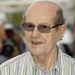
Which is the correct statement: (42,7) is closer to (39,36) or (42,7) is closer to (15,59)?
(39,36)

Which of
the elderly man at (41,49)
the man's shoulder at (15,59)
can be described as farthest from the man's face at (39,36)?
the man's shoulder at (15,59)

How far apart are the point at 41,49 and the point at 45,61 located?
0.52 feet

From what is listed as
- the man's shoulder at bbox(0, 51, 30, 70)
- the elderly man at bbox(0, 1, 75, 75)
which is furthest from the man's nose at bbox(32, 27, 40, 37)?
the man's shoulder at bbox(0, 51, 30, 70)

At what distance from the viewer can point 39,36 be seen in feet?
10.6

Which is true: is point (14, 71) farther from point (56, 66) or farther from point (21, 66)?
point (56, 66)

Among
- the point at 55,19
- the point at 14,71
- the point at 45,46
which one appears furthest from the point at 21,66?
the point at 55,19

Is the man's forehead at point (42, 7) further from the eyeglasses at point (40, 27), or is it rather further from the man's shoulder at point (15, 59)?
the man's shoulder at point (15, 59)

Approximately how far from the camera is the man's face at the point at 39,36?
3215 millimetres

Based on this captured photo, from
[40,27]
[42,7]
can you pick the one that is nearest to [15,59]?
[40,27]

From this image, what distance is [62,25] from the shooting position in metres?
3.53

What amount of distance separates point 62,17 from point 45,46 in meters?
0.47

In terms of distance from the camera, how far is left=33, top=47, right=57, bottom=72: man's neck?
3.30m

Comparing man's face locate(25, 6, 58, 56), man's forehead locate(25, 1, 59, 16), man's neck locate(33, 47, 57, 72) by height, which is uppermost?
man's forehead locate(25, 1, 59, 16)

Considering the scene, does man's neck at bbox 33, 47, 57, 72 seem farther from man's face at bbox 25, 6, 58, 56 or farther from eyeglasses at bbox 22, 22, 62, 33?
eyeglasses at bbox 22, 22, 62, 33
